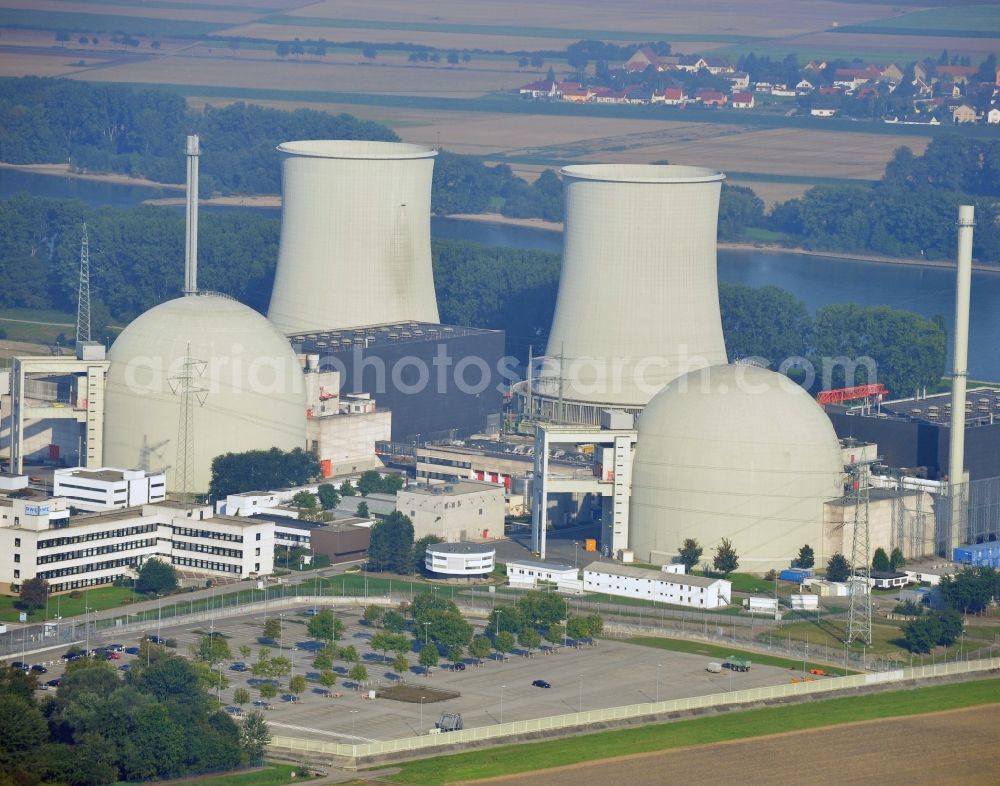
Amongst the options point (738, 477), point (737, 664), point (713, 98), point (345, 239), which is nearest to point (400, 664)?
point (737, 664)

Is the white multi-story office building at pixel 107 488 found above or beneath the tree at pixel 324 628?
above

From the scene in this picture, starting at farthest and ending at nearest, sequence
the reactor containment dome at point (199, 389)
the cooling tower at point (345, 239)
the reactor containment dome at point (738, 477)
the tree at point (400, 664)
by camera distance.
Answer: the cooling tower at point (345, 239) → the reactor containment dome at point (199, 389) → the reactor containment dome at point (738, 477) → the tree at point (400, 664)

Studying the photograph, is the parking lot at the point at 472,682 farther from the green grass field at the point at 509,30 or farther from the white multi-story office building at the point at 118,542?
the green grass field at the point at 509,30

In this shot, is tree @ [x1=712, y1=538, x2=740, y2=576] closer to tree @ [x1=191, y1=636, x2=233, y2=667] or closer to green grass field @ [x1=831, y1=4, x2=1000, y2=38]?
tree @ [x1=191, y1=636, x2=233, y2=667]

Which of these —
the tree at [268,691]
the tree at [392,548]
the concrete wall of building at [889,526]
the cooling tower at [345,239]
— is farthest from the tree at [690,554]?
the cooling tower at [345,239]

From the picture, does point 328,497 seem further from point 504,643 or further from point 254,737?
point 254,737

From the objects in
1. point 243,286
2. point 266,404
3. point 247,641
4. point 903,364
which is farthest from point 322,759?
point 243,286

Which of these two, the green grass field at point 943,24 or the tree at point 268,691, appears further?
the green grass field at point 943,24
